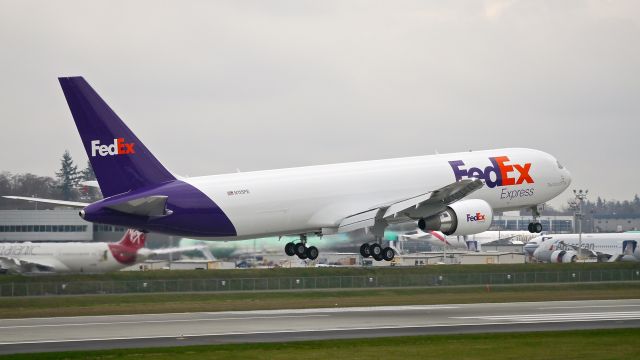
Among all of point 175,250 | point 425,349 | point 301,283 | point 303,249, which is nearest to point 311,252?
point 303,249

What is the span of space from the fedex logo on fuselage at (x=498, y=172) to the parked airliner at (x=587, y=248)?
147 feet

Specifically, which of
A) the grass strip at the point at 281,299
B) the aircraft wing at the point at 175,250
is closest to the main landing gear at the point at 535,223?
the grass strip at the point at 281,299

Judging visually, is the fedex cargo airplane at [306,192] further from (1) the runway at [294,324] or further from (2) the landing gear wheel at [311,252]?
(1) the runway at [294,324]

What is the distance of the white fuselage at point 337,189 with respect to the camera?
59219 millimetres

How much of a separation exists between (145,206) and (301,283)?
22.3 meters

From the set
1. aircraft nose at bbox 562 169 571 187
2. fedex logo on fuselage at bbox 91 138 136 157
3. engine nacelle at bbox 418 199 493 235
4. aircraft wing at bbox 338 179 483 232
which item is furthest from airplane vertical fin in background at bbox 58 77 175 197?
aircraft nose at bbox 562 169 571 187

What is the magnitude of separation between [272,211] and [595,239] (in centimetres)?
6919

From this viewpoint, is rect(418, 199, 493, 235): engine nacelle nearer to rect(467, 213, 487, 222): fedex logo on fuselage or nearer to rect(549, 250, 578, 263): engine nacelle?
rect(467, 213, 487, 222): fedex logo on fuselage

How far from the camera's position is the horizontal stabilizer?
54906mm

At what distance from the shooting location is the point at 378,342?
40094 millimetres

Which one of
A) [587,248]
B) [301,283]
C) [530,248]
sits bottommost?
[301,283]

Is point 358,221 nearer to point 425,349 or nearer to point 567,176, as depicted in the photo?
point 567,176

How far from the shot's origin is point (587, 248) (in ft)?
397

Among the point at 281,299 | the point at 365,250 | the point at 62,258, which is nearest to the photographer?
the point at 365,250
